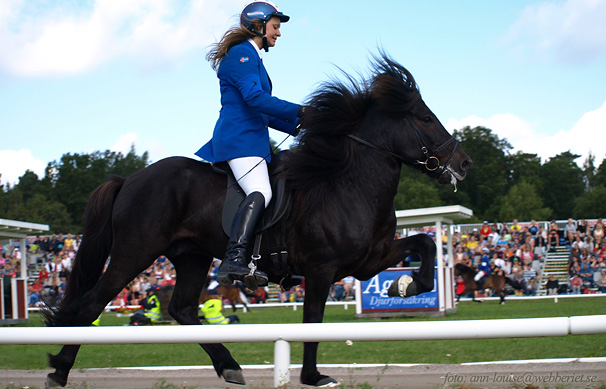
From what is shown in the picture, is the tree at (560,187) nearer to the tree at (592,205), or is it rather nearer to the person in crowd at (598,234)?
the tree at (592,205)

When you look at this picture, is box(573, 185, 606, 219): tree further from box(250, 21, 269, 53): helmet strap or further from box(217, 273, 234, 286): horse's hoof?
box(217, 273, 234, 286): horse's hoof

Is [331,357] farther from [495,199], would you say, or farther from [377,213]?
[495,199]

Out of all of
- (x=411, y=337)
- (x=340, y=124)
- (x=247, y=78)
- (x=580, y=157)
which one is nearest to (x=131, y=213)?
(x=247, y=78)

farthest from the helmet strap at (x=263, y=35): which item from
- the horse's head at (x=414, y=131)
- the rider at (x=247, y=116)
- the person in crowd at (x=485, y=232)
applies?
the person in crowd at (x=485, y=232)

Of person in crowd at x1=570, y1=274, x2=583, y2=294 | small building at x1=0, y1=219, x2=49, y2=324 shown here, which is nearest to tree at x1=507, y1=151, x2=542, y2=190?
person in crowd at x1=570, y1=274, x2=583, y2=294

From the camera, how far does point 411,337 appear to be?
4.14 metres

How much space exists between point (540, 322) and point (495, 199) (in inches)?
2979

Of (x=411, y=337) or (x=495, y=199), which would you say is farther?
(x=495, y=199)

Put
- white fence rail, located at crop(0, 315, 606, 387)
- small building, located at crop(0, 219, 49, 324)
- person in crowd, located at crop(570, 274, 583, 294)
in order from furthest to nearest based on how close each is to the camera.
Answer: person in crowd, located at crop(570, 274, 583, 294) → small building, located at crop(0, 219, 49, 324) → white fence rail, located at crop(0, 315, 606, 387)

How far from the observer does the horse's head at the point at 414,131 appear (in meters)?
5.70

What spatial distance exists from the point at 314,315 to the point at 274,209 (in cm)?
90

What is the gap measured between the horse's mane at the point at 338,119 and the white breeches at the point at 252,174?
0.22m

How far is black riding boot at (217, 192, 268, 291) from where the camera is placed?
5.16 metres

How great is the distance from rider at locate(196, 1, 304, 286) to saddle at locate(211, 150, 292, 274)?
3.6 inches
